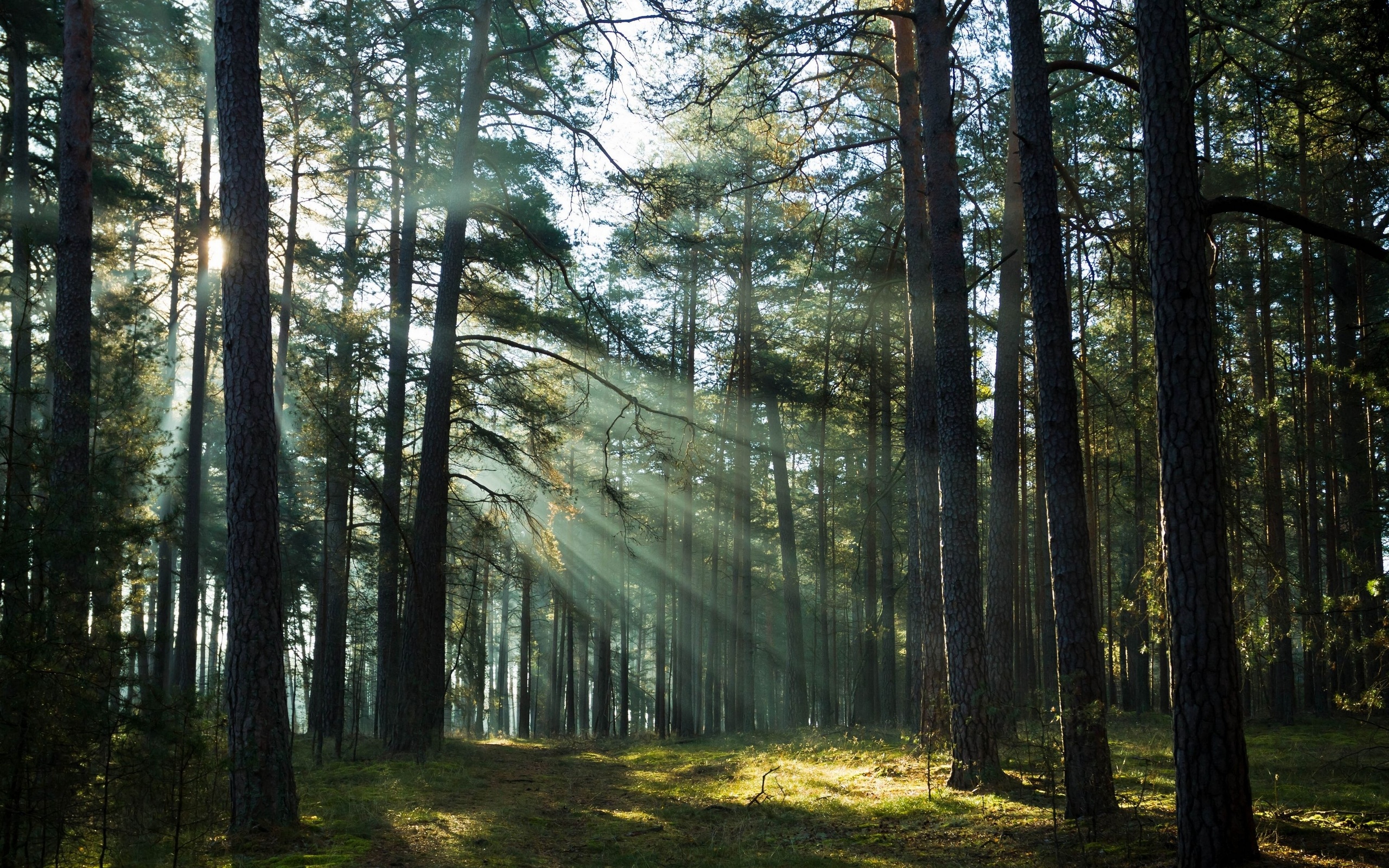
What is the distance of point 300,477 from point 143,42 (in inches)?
570

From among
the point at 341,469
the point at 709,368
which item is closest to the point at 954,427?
the point at 341,469

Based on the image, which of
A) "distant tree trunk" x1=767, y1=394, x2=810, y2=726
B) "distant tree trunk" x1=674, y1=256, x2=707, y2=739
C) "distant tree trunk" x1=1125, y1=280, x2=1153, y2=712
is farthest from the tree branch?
"distant tree trunk" x1=674, y1=256, x2=707, y2=739

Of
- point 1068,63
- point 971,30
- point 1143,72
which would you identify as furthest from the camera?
point 971,30

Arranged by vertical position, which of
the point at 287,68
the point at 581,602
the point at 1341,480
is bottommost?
the point at 581,602

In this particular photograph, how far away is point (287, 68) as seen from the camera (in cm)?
1494

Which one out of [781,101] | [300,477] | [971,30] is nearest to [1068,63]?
[971,30]

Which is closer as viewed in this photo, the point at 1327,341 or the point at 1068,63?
the point at 1068,63

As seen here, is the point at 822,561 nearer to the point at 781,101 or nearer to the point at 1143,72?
the point at 781,101

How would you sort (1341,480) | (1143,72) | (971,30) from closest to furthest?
(1143,72) < (971,30) < (1341,480)

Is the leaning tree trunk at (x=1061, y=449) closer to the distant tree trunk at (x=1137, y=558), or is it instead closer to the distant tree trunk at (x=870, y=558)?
the distant tree trunk at (x=1137, y=558)

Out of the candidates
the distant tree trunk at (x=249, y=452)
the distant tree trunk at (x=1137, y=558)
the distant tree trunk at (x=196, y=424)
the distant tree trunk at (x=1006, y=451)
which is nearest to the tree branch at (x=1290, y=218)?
the distant tree trunk at (x=1137, y=558)

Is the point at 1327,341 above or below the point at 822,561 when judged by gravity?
above

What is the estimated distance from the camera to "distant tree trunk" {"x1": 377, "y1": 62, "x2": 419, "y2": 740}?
1502 cm

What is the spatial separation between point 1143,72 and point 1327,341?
16.0 meters
